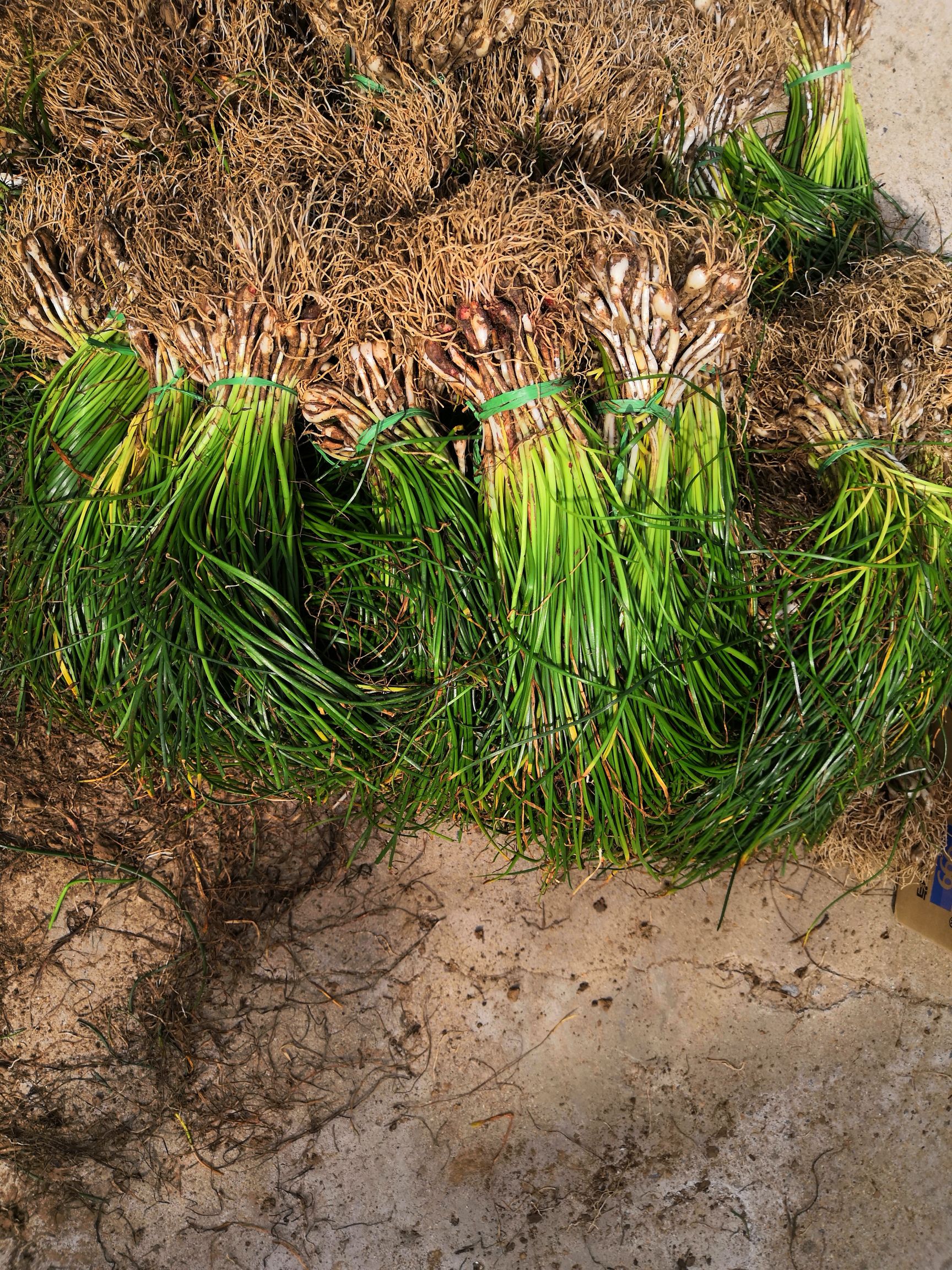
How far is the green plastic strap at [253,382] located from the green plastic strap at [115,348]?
0.27m

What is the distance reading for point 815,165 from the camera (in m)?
1.86

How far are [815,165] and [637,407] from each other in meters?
1.06

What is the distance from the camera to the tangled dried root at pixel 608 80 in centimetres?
140

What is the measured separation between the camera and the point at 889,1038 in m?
1.80

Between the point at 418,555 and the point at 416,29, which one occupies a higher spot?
the point at 416,29

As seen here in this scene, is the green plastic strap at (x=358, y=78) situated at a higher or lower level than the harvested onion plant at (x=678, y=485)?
higher

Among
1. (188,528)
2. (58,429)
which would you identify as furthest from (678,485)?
(58,429)

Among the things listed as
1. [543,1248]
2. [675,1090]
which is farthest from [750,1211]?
[543,1248]

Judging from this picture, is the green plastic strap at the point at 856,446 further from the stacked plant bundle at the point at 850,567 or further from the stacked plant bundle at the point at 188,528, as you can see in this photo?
the stacked plant bundle at the point at 188,528

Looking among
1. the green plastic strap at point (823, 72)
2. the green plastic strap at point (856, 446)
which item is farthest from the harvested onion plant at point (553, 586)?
the green plastic strap at point (823, 72)

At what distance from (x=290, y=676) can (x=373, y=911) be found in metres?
0.76

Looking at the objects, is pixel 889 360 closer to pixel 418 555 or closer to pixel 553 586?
pixel 553 586

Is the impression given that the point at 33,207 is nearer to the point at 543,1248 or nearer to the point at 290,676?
the point at 290,676

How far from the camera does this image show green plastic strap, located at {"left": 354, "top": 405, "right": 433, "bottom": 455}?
1.39 meters
